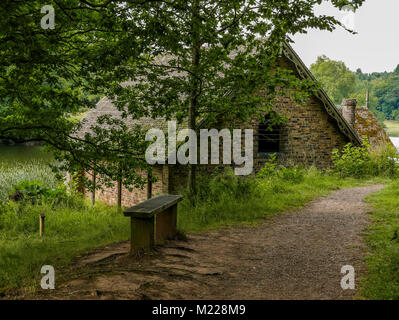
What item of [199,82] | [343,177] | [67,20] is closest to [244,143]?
[343,177]

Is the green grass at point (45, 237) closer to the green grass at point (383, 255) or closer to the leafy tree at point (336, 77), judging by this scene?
the green grass at point (383, 255)

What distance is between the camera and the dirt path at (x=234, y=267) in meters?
4.04

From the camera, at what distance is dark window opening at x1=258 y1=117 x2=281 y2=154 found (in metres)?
15.1

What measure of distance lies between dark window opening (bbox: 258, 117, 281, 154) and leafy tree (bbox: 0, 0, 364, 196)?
649 cm

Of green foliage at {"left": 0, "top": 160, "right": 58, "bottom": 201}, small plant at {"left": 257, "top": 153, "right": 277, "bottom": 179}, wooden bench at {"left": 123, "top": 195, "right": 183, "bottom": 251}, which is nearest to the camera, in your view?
wooden bench at {"left": 123, "top": 195, "right": 183, "bottom": 251}

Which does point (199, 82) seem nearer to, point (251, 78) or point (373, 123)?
point (251, 78)

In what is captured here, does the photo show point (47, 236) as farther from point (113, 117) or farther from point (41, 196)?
point (113, 117)

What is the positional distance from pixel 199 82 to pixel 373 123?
1657 cm

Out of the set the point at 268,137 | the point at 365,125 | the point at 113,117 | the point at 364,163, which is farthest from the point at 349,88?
the point at 113,117

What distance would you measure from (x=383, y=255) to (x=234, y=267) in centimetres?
203

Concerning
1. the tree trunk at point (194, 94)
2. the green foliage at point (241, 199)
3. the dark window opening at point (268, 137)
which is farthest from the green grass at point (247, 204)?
the dark window opening at point (268, 137)

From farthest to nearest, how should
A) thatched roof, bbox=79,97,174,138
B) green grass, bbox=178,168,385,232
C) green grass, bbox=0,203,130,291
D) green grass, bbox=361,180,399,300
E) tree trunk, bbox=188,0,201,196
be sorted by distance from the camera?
thatched roof, bbox=79,97,174,138, tree trunk, bbox=188,0,201,196, green grass, bbox=178,168,385,232, green grass, bbox=0,203,130,291, green grass, bbox=361,180,399,300

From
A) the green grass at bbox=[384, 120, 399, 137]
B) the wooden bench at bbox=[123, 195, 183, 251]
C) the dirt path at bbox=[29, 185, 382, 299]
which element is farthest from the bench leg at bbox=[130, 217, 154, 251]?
the green grass at bbox=[384, 120, 399, 137]

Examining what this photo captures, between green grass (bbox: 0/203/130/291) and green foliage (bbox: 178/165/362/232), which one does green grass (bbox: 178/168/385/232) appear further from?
green grass (bbox: 0/203/130/291)
